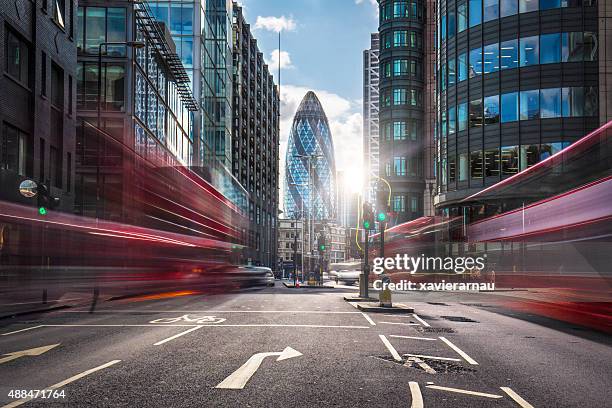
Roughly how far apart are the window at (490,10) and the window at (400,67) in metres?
32.6

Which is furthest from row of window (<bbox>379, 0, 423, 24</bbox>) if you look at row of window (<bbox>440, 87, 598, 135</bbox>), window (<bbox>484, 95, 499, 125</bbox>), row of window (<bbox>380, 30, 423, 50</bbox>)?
window (<bbox>484, 95, 499, 125</bbox>)

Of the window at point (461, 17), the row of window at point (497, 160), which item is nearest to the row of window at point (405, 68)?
the window at point (461, 17)

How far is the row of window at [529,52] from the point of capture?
4772 cm

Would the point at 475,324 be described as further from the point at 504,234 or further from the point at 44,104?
the point at 44,104

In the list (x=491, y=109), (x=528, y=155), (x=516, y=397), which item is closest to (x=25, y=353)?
(x=516, y=397)

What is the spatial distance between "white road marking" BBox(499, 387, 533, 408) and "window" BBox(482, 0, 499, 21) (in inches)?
1857

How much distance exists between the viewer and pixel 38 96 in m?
33.8

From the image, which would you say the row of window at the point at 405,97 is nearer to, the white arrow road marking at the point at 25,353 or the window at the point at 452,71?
the window at the point at 452,71

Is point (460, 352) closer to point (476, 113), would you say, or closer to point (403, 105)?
point (476, 113)

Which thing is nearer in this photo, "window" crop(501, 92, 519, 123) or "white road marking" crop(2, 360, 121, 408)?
"white road marking" crop(2, 360, 121, 408)

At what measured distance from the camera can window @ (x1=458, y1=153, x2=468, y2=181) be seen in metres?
53.7

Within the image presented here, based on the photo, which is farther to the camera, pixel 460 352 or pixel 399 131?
pixel 399 131

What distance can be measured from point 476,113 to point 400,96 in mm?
32340

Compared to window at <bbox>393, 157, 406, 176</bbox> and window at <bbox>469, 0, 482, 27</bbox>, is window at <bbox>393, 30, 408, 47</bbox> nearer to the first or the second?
window at <bbox>393, 157, 406, 176</bbox>
